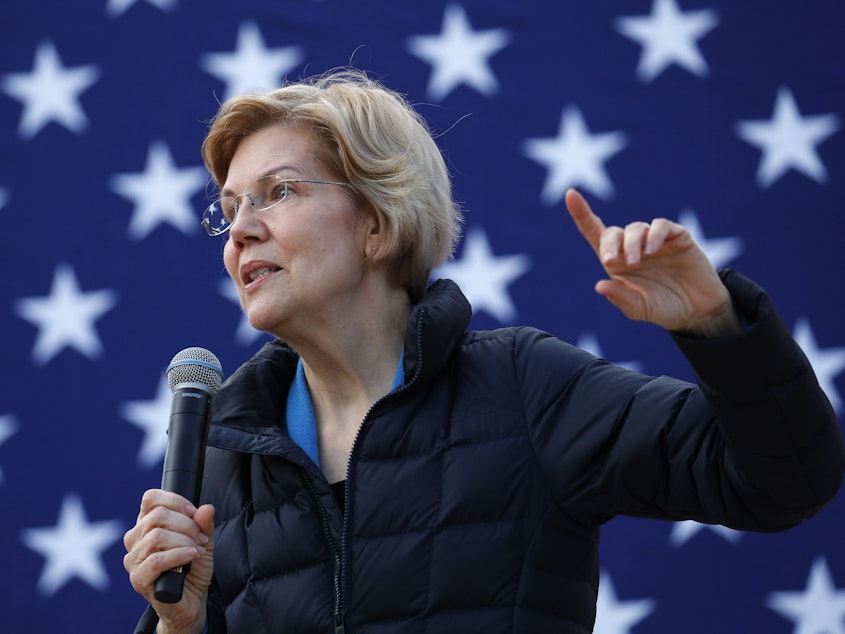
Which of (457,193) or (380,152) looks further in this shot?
(457,193)

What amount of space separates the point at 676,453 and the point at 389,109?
2.92 feet

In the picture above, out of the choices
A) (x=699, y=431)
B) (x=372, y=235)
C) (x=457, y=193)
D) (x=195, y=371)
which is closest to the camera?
(x=699, y=431)

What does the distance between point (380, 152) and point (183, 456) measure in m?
0.72

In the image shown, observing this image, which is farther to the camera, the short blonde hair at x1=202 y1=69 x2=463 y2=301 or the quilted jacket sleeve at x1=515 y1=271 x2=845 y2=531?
the short blonde hair at x1=202 y1=69 x2=463 y2=301

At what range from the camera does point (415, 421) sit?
1.65m

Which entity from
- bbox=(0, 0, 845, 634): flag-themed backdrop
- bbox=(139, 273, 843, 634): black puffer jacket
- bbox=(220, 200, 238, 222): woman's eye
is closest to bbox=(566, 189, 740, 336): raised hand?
bbox=(139, 273, 843, 634): black puffer jacket

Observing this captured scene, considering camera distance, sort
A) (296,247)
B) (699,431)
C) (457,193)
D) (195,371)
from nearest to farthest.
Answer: (699,431) < (195,371) < (296,247) < (457,193)

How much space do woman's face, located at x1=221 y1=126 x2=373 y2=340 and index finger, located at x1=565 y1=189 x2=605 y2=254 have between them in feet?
2.16

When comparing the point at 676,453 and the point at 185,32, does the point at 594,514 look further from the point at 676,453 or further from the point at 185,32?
the point at 185,32

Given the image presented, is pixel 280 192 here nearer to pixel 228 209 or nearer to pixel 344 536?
pixel 228 209

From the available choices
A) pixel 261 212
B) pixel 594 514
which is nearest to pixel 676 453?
pixel 594 514

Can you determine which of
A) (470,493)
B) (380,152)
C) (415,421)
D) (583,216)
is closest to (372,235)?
(380,152)

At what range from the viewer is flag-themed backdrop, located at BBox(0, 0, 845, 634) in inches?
107

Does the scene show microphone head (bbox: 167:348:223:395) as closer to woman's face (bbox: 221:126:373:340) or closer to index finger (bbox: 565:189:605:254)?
woman's face (bbox: 221:126:373:340)
